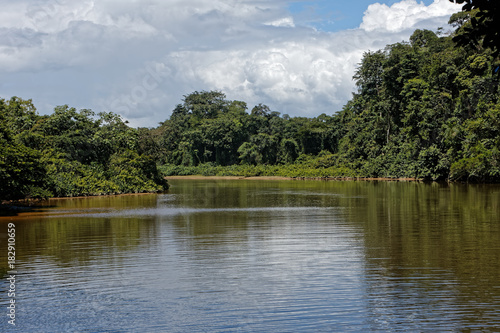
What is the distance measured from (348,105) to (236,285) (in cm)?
6351

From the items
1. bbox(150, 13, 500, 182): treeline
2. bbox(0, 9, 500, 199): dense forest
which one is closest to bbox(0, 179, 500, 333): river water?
bbox(0, 9, 500, 199): dense forest

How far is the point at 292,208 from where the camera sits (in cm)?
2533

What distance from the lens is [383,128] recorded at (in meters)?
59.1

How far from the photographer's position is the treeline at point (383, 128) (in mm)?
42781

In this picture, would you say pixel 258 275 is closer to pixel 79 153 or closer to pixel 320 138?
pixel 79 153

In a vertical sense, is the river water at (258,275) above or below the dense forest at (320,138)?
below

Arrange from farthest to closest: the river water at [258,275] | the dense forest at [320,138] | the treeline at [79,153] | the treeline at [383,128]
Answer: the treeline at [383,128]
the dense forest at [320,138]
the treeline at [79,153]
the river water at [258,275]

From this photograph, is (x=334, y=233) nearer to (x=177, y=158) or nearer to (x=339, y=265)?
(x=339, y=265)

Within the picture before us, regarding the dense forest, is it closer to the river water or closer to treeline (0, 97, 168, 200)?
treeline (0, 97, 168, 200)

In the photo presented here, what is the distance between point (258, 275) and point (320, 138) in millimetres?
64425

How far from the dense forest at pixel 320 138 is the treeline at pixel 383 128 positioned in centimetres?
13

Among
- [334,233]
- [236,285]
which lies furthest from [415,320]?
[334,233]

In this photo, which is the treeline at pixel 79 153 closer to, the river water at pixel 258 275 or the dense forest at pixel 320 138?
the dense forest at pixel 320 138

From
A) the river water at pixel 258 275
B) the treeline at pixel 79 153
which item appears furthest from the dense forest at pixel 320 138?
the river water at pixel 258 275
